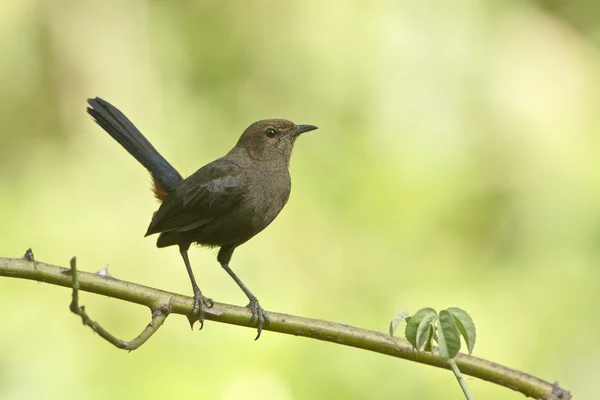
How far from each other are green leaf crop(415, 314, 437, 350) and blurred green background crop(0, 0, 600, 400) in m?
2.52

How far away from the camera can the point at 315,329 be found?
8.17ft

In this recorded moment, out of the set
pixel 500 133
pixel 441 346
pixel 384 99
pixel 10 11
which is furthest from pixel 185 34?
pixel 441 346

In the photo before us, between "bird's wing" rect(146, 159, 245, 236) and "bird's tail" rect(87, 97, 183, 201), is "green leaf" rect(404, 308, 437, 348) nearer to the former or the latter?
"bird's wing" rect(146, 159, 245, 236)

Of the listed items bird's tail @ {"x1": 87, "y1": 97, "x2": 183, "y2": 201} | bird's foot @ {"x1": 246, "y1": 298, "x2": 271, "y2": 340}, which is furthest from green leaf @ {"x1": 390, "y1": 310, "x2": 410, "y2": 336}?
bird's tail @ {"x1": 87, "y1": 97, "x2": 183, "y2": 201}

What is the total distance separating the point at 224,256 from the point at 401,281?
1.50 meters

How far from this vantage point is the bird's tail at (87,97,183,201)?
4141 millimetres

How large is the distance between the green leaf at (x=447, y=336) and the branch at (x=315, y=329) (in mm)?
380

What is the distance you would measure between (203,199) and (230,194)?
0.14 m

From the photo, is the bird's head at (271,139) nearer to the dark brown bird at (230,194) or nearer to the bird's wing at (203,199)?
the dark brown bird at (230,194)

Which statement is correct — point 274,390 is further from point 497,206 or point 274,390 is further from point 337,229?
point 497,206

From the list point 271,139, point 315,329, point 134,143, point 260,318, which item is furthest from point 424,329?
point 134,143

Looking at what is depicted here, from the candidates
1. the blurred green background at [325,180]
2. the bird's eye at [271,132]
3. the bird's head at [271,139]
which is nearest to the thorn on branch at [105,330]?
the bird's head at [271,139]

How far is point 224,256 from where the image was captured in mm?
4004

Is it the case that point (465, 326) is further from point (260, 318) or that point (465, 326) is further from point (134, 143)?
point (134, 143)
